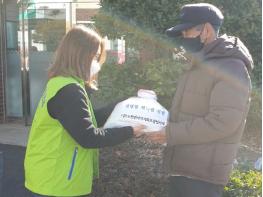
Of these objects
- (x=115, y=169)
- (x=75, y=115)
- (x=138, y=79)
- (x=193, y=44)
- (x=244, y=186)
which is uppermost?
(x=193, y=44)

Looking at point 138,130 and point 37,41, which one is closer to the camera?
point 138,130

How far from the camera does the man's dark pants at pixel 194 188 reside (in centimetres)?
278

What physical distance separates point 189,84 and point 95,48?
0.56 meters

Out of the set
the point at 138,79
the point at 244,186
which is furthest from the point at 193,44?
the point at 138,79

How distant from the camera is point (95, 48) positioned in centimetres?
286

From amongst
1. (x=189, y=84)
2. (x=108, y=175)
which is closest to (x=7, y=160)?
(x=108, y=175)

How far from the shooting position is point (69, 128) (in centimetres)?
273

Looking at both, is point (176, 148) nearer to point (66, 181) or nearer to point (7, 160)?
point (66, 181)

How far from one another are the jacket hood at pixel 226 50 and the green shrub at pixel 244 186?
1.29 m

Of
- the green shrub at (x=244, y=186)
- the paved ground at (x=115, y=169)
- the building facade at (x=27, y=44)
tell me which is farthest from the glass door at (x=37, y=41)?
the green shrub at (x=244, y=186)

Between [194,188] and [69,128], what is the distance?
2.47ft

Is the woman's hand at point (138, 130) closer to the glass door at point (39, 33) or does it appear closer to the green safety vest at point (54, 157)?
the green safety vest at point (54, 157)

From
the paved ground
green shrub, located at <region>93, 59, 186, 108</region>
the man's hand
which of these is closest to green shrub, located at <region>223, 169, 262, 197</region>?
the paved ground

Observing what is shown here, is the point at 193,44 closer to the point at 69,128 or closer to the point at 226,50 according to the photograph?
the point at 226,50
